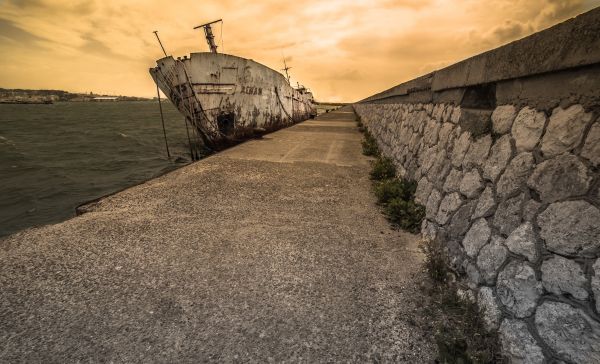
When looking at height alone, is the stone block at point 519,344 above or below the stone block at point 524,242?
below

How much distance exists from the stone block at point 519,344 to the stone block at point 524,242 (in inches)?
15.8

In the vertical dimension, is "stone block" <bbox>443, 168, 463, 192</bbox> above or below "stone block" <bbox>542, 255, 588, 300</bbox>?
above

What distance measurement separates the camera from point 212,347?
1868 millimetres

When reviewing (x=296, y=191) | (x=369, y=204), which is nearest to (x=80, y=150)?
(x=296, y=191)

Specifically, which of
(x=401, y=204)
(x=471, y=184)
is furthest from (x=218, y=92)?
(x=471, y=184)

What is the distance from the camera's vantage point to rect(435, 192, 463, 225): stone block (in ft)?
9.12

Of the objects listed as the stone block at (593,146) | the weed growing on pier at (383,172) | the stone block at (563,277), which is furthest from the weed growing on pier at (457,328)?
the weed growing on pier at (383,172)

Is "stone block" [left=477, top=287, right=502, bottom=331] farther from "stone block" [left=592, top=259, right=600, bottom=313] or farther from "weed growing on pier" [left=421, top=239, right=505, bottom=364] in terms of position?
"stone block" [left=592, top=259, right=600, bottom=313]

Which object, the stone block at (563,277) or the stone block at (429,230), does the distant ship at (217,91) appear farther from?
the stone block at (563,277)

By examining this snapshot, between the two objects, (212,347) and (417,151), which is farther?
(417,151)

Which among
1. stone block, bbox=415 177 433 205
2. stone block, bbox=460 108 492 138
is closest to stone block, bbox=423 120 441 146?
stone block, bbox=415 177 433 205

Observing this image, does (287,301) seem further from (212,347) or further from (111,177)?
(111,177)

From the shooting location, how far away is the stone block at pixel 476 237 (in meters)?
2.21

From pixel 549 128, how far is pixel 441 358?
1610 mm
